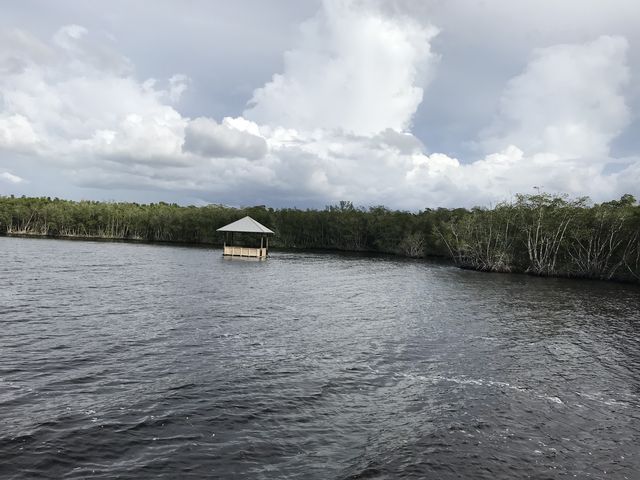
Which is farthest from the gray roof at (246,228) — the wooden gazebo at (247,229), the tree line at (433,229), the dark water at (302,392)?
the dark water at (302,392)

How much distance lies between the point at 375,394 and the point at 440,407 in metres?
1.69

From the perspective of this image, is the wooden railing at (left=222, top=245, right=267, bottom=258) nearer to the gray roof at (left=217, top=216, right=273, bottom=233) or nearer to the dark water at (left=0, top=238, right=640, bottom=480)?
the gray roof at (left=217, top=216, right=273, bottom=233)

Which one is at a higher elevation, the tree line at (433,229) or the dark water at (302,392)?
the tree line at (433,229)

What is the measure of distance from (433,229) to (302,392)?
269ft

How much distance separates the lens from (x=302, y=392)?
11.6m

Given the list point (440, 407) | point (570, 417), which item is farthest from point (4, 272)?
point (570, 417)

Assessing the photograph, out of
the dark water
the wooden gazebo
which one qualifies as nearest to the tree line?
the wooden gazebo

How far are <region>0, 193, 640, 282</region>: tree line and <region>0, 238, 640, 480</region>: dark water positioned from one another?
121 ft

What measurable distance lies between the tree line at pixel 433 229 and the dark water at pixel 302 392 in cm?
3676

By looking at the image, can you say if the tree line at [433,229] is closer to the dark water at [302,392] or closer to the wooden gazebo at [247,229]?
the wooden gazebo at [247,229]

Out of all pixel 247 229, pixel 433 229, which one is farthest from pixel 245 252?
pixel 433 229

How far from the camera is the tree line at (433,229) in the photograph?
56.9 m

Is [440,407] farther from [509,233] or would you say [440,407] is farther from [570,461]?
[509,233]

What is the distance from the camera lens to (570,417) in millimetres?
11148
